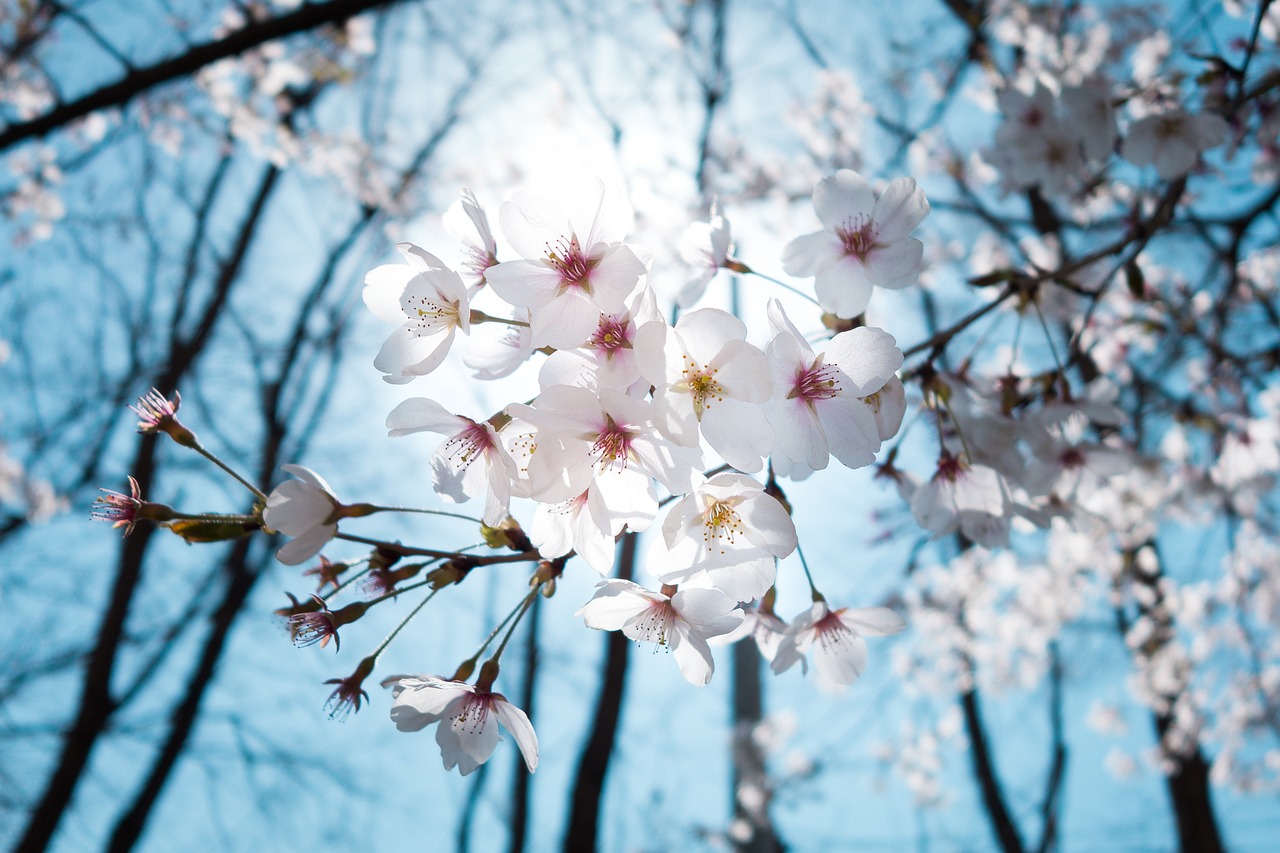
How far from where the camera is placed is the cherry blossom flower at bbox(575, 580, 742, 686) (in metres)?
0.98

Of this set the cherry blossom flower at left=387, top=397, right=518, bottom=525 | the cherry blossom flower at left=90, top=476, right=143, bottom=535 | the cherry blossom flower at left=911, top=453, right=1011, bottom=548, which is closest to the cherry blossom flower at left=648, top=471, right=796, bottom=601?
the cherry blossom flower at left=387, top=397, right=518, bottom=525

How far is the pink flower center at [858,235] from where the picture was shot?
4.07ft

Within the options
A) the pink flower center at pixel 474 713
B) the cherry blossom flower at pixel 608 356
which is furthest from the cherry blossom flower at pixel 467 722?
the cherry blossom flower at pixel 608 356

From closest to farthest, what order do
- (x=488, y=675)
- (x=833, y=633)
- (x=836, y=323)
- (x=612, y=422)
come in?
(x=612, y=422) → (x=488, y=675) → (x=836, y=323) → (x=833, y=633)

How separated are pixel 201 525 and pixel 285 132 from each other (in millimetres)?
6775

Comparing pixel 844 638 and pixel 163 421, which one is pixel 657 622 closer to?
pixel 844 638

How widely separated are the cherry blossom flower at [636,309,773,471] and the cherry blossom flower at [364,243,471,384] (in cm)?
29

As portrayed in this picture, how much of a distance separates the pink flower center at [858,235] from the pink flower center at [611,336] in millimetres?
552

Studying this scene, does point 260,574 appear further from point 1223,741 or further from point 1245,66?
point 1223,741

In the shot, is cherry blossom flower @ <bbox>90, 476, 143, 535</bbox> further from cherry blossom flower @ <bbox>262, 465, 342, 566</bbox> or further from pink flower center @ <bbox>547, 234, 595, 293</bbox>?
pink flower center @ <bbox>547, 234, 595, 293</bbox>

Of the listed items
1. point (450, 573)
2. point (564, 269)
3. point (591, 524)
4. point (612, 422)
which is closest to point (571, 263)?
point (564, 269)

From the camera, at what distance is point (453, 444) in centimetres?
106

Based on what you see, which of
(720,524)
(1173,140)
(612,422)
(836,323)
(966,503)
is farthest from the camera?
(1173,140)

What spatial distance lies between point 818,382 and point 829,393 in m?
0.02
